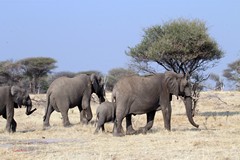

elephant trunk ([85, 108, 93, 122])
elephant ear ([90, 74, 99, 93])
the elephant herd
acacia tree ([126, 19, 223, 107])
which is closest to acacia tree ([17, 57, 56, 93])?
acacia tree ([126, 19, 223, 107])

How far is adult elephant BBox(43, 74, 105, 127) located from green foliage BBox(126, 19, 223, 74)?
7803 mm

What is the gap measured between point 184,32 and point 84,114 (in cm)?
996

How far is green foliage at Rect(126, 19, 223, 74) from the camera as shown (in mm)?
27797

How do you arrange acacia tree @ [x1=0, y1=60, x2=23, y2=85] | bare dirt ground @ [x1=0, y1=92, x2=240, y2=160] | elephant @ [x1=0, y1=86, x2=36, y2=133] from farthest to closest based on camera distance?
acacia tree @ [x1=0, y1=60, x2=23, y2=85]
elephant @ [x1=0, y1=86, x2=36, y2=133]
bare dirt ground @ [x1=0, y1=92, x2=240, y2=160]

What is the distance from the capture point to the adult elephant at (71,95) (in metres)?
20.3

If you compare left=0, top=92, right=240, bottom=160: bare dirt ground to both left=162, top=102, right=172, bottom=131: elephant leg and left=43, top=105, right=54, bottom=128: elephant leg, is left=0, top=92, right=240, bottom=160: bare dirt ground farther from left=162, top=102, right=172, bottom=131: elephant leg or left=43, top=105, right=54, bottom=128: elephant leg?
left=43, top=105, right=54, bottom=128: elephant leg

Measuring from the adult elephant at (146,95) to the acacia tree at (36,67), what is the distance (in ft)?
126

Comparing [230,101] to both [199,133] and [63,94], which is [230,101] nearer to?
[63,94]

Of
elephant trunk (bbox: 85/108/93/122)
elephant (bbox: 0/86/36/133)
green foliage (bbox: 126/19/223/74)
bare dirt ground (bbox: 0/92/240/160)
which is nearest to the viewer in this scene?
bare dirt ground (bbox: 0/92/240/160)

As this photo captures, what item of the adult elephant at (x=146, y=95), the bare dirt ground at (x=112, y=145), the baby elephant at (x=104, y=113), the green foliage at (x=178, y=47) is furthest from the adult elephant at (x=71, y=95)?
the green foliage at (x=178, y=47)

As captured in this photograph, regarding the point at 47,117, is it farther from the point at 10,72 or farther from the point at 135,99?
the point at 10,72

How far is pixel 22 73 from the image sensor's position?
55.4m

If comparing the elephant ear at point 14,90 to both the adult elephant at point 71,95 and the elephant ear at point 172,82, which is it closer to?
the adult elephant at point 71,95

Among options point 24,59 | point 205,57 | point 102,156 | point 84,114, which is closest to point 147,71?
point 205,57
